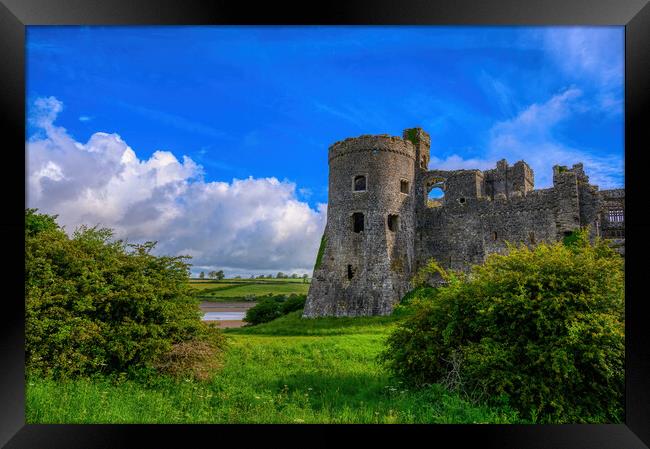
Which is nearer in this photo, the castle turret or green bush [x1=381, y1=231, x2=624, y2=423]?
green bush [x1=381, y1=231, x2=624, y2=423]

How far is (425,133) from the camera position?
2973 centimetres

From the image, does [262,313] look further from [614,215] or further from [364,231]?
[614,215]

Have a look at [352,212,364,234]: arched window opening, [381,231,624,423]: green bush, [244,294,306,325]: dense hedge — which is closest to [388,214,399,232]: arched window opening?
[352,212,364,234]: arched window opening

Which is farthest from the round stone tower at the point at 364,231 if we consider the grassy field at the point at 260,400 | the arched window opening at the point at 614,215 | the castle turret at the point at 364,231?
the grassy field at the point at 260,400

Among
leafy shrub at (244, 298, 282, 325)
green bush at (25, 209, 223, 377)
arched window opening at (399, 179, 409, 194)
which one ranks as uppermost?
arched window opening at (399, 179, 409, 194)

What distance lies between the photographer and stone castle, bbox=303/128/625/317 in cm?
2467

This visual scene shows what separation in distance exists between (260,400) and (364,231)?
17.8m

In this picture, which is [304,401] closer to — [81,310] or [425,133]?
[81,310]

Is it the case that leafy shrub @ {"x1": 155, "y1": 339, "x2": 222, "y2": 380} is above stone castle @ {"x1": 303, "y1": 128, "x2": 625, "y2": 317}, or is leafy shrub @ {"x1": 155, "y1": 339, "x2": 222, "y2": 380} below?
below

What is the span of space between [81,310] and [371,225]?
1832 cm

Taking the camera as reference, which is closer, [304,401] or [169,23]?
[169,23]

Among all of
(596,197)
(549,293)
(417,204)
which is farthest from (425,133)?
(549,293)

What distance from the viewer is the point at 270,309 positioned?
30266 millimetres

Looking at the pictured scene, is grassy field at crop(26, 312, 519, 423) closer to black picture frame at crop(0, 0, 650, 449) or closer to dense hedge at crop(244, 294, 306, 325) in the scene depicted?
black picture frame at crop(0, 0, 650, 449)
